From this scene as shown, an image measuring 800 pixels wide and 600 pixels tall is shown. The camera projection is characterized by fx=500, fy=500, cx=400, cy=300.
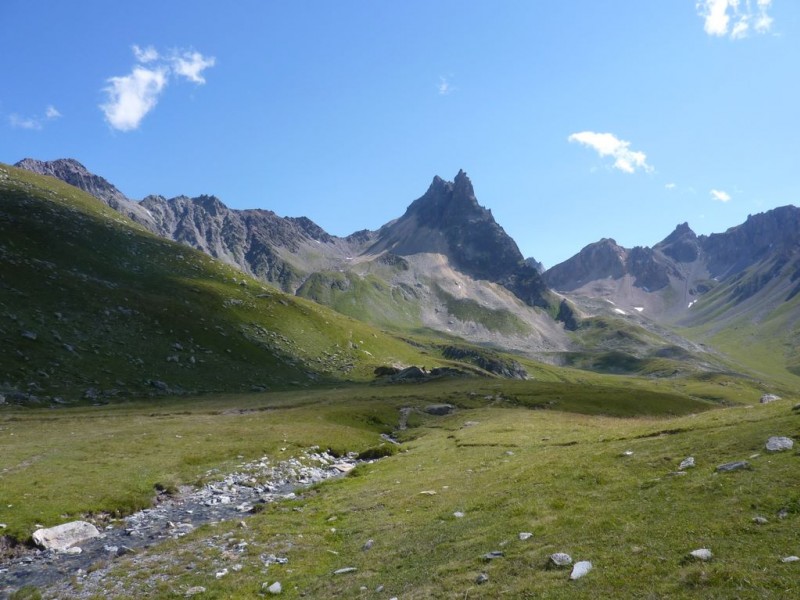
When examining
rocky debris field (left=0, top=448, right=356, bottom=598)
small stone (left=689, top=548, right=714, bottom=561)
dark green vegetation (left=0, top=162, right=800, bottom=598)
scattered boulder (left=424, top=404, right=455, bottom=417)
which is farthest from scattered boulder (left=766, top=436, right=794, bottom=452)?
scattered boulder (left=424, top=404, right=455, bottom=417)

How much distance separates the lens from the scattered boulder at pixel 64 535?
25.0 m

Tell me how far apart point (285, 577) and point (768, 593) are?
51.0 ft

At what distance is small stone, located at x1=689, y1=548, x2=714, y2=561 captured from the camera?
43.4ft

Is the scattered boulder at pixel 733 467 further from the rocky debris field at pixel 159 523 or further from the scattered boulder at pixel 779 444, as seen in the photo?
the rocky debris field at pixel 159 523

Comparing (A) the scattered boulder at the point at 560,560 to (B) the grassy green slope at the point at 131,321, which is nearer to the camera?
(A) the scattered boulder at the point at 560,560

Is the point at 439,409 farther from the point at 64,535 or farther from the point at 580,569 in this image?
the point at 580,569

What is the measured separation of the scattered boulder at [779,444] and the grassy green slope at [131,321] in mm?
81640

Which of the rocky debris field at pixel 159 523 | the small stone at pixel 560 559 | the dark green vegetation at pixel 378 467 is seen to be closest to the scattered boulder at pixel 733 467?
the dark green vegetation at pixel 378 467

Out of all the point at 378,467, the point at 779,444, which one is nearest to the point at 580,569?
the point at 779,444

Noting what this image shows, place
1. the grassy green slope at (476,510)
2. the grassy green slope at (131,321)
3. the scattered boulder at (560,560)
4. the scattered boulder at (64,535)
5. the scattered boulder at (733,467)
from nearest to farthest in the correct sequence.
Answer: the grassy green slope at (476,510)
the scattered boulder at (560,560)
the scattered boulder at (733,467)
the scattered boulder at (64,535)
the grassy green slope at (131,321)

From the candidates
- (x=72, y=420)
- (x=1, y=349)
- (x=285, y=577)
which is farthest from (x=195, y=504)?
(x=1, y=349)

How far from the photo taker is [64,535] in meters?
26.0

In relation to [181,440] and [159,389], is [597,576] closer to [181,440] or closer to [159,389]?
[181,440]

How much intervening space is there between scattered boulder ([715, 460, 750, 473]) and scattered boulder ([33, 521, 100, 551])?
30.5 meters
